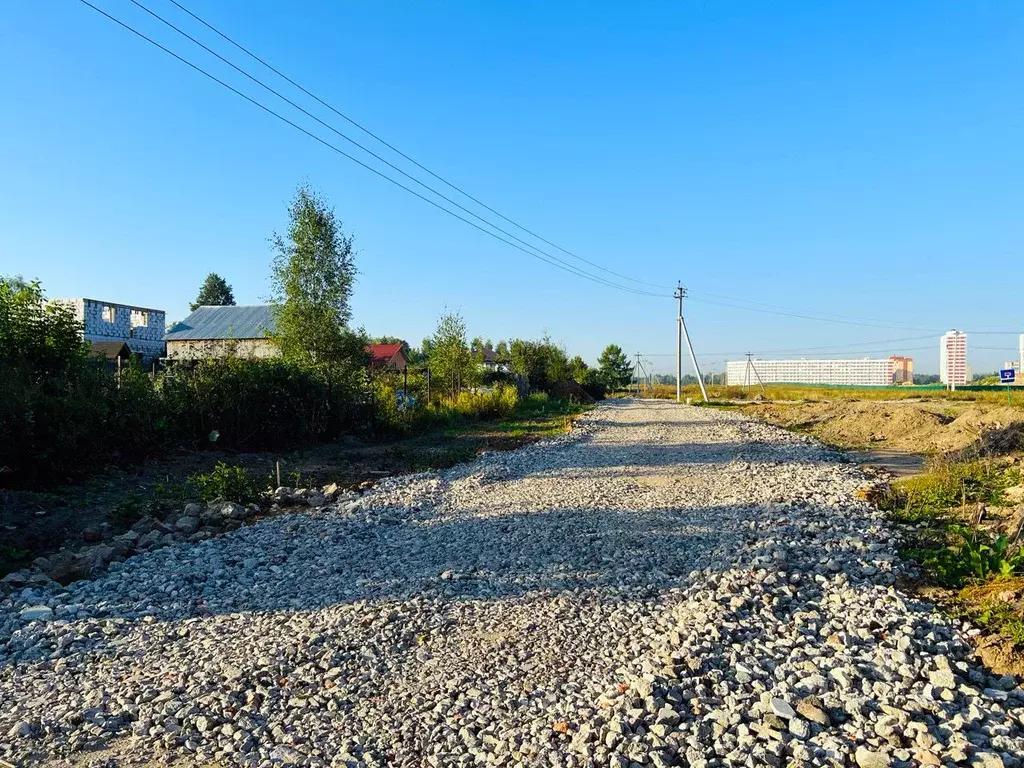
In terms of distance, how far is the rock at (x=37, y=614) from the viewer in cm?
461

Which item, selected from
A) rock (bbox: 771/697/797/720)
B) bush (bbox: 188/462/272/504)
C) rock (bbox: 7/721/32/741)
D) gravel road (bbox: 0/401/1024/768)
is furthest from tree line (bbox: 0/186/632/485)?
rock (bbox: 771/697/797/720)

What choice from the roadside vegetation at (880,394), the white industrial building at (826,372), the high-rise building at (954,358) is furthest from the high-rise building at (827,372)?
the roadside vegetation at (880,394)

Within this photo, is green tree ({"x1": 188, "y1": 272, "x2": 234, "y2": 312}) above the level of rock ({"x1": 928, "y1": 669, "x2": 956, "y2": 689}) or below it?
above

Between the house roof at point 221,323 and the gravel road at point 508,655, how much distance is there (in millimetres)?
39743

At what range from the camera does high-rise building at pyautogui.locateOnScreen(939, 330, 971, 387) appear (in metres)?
73.8

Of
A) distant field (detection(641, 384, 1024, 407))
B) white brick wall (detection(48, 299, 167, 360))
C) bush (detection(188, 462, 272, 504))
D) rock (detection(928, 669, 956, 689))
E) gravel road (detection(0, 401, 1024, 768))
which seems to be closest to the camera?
gravel road (detection(0, 401, 1024, 768))

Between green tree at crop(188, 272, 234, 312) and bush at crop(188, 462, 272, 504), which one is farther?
green tree at crop(188, 272, 234, 312)

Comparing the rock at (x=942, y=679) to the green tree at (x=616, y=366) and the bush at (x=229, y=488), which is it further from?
the green tree at (x=616, y=366)

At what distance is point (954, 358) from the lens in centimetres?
7525

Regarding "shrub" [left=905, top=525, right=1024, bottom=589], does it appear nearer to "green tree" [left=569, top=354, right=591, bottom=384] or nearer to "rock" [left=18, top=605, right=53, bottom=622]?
"rock" [left=18, top=605, right=53, bottom=622]

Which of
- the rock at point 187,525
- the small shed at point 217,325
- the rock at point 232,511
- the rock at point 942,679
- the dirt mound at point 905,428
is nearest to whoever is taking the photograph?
the rock at point 942,679

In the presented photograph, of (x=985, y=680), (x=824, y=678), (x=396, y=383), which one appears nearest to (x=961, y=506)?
(x=985, y=680)

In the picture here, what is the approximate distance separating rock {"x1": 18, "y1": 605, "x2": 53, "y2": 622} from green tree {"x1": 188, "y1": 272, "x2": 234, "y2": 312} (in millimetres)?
81193

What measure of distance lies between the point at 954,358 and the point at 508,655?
88.9 metres
